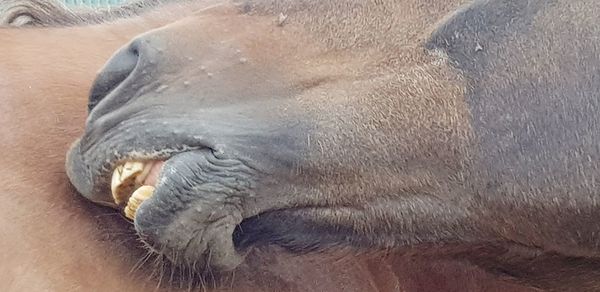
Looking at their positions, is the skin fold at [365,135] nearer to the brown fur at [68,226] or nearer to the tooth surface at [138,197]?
the tooth surface at [138,197]

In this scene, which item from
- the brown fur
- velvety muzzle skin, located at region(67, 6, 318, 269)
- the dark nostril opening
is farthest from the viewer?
the brown fur

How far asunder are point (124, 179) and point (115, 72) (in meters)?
0.20

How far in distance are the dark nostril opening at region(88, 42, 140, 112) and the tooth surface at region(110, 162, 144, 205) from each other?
0.50 feet

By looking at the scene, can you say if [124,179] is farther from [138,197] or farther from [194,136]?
[194,136]

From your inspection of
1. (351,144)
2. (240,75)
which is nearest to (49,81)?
(240,75)

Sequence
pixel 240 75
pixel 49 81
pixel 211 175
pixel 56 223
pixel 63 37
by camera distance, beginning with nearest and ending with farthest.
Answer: pixel 211 175 → pixel 240 75 → pixel 56 223 → pixel 49 81 → pixel 63 37

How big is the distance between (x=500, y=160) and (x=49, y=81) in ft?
3.24

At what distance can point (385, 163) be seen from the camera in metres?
1.73

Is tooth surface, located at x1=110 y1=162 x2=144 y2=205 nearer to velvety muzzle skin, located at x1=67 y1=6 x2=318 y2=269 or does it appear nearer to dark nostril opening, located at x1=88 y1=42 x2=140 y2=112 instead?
velvety muzzle skin, located at x1=67 y1=6 x2=318 y2=269

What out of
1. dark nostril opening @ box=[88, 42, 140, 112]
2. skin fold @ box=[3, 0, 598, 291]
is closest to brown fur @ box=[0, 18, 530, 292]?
skin fold @ box=[3, 0, 598, 291]

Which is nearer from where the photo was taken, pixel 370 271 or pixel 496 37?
pixel 496 37

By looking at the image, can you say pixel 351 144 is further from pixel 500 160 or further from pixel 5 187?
pixel 5 187

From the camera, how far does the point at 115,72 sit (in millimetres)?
1793

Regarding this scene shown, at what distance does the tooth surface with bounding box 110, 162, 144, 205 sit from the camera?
5.71ft
